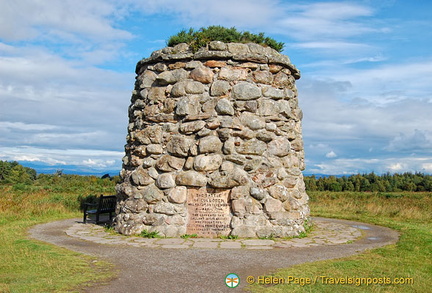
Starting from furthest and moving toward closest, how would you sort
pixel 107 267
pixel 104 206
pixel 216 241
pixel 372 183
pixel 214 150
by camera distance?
1. pixel 372 183
2. pixel 104 206
3. pixel 214 150
4. pixel 216 241
5. pixel 107 267

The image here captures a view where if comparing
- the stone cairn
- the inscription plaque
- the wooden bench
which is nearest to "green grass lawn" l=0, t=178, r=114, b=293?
the wooden bench

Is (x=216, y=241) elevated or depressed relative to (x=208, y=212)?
depressed

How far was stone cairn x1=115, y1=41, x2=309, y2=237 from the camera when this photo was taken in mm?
8641

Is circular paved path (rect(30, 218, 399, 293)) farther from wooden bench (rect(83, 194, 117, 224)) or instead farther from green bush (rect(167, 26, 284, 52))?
green bush (rect(167, 26, 284, 52))

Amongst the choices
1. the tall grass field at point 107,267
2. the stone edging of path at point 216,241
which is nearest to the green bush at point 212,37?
the stone edging of path at point 216,241

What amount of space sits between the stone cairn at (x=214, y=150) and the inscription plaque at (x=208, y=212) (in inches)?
0.9

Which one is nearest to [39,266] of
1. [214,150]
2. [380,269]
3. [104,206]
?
[214,150]

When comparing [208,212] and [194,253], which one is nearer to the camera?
[194,253]

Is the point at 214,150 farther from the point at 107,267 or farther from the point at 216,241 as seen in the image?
the point at 107,267

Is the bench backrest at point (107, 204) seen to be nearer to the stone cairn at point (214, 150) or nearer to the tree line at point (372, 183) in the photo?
the stone cairn at point (214, 150)

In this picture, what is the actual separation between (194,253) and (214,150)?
2.62 m

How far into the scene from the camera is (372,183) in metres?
29.3

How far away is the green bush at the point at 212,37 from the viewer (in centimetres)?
958

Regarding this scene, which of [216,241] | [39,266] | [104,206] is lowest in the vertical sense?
[39,266]
